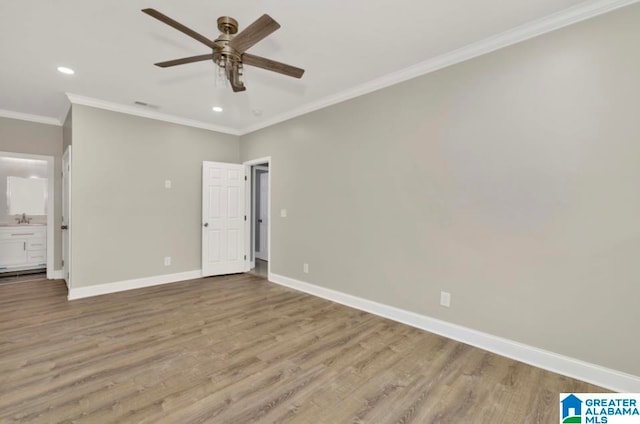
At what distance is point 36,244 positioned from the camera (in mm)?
5434

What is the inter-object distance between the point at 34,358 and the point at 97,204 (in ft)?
7.74

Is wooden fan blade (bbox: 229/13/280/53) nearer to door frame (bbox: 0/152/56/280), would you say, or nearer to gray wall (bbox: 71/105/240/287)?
gray wall (bbox: 71/105/240/287)

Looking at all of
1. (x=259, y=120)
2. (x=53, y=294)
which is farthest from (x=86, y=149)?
(x=259, y=120)

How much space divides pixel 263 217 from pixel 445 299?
4965mm

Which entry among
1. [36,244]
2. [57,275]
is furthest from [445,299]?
[36,244]

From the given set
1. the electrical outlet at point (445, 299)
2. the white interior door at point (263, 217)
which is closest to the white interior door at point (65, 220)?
the white interior door at point (263, 217)

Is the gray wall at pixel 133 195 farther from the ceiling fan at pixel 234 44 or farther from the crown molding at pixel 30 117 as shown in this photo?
the ceiling fan at pixel 234 44

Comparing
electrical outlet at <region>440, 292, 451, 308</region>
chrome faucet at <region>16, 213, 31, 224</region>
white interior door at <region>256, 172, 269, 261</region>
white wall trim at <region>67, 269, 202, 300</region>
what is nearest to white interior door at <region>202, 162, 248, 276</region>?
white wall trim at <region>67, 269, 202, 300</region>

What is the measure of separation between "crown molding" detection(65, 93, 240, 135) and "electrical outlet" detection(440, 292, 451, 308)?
4.63m

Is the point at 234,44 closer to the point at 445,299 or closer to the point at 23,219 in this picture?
the point at 445,299

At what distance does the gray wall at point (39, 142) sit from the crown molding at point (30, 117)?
0.16ft

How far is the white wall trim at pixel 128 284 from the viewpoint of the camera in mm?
3998

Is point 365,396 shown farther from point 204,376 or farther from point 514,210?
point 514,210

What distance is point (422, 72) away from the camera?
10.0 feet
